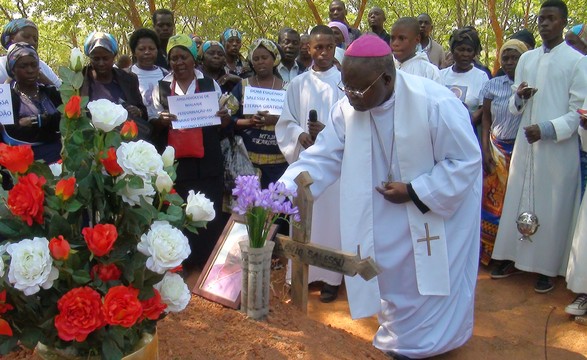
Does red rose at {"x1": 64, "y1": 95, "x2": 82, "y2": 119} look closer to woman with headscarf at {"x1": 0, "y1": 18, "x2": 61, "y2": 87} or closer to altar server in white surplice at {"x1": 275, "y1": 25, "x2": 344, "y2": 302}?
altar server in white surplice at {"x1": 275, "y1": 25, "x2": 344, "y2": 302}

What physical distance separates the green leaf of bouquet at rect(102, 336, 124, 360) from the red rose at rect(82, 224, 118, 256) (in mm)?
356

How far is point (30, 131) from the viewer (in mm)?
4703

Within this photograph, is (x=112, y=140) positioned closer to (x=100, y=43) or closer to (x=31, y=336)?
(x=31, y=336)

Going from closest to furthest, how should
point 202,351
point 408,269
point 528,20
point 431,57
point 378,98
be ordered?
point 202,351, point 378,98, point 408,269, point 431,57, point 528,20

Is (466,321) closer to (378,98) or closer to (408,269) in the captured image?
(408,269)

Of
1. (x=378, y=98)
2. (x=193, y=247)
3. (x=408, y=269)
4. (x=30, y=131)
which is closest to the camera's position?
(x=378, y=98)

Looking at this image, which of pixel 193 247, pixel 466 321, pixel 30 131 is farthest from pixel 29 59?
pixel 466 321

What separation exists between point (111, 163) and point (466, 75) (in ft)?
17.3

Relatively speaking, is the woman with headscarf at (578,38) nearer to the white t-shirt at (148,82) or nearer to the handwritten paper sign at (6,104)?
the white t-shirt at (148,82)

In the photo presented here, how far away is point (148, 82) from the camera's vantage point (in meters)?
5.84

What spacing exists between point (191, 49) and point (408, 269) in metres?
2.82

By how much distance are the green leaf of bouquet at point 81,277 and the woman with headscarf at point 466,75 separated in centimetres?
519

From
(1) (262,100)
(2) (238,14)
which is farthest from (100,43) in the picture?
(2) (238,14)

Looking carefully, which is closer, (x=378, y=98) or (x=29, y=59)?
(x=378, y=98)
